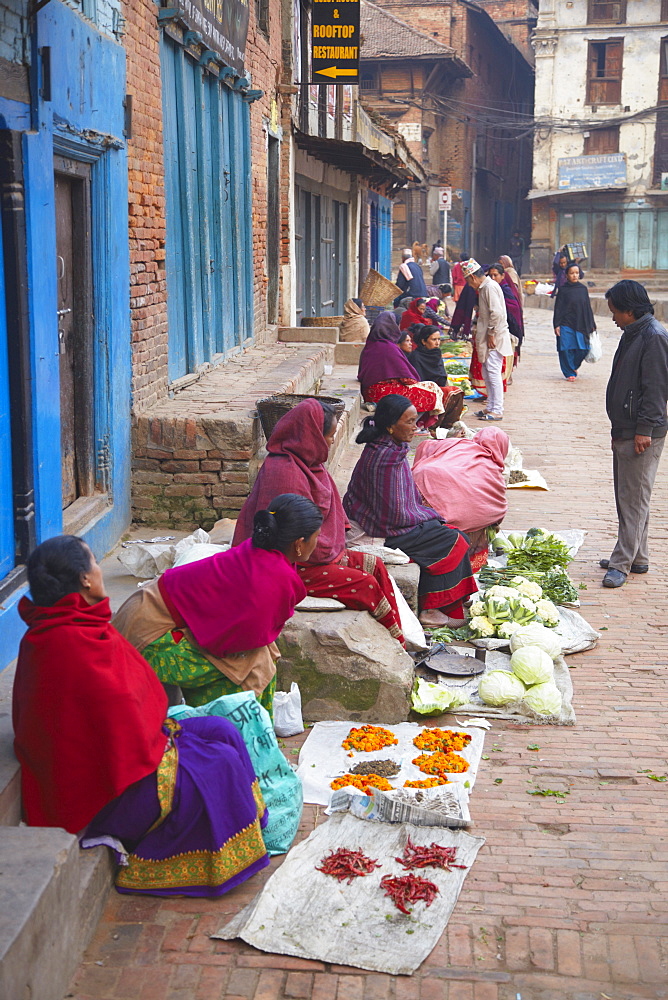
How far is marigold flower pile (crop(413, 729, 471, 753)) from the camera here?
471cm

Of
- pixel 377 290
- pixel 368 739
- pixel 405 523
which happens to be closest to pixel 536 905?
pixel 368 739

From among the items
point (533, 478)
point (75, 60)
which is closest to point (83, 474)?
point (75, 60)

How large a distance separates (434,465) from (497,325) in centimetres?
619

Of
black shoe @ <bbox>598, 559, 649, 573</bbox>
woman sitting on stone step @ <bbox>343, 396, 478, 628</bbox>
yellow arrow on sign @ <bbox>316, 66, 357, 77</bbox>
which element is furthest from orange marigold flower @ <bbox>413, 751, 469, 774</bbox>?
yellow arrow on sign @ <bbox>316, 66, 357, 77</bbox>

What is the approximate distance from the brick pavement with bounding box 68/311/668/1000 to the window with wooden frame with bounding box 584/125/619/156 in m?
36.4

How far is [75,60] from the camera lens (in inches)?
223

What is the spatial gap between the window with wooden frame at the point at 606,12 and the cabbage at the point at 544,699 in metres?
38.2

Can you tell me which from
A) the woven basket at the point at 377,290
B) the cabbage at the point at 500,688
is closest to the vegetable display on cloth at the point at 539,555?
the cabbage at the point at 500,688

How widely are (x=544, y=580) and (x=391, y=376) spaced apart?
441 cm

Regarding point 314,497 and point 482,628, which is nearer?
point 314,497

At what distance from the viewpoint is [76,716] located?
3186mm

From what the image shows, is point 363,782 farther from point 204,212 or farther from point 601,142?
point 601,142

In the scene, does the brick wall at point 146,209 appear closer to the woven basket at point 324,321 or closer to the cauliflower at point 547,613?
the cauliflower at point 547,613

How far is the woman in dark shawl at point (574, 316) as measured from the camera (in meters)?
16.0
